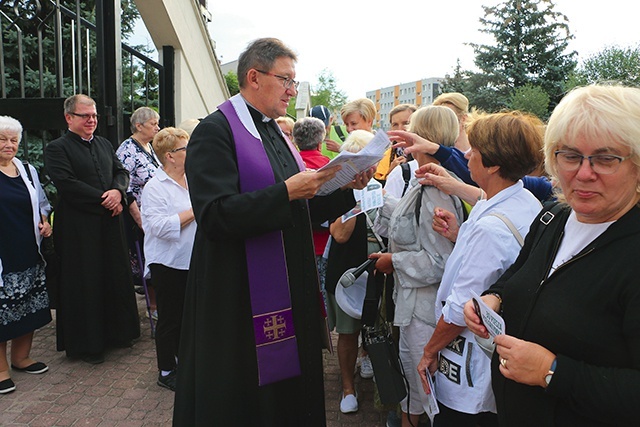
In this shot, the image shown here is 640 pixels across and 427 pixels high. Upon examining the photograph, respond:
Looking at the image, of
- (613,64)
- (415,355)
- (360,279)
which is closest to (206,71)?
(360,279)

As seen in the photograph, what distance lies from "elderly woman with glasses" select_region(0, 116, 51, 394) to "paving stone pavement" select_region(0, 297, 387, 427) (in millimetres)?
222

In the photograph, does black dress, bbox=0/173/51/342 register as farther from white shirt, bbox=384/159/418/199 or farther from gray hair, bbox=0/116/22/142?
white shirt, bbox=384/159/418/199

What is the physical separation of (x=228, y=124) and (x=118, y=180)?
300 cm

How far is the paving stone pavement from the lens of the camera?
139 inches

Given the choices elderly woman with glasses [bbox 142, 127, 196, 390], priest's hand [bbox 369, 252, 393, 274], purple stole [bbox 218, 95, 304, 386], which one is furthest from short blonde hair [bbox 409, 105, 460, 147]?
elderly woman with glasses [bbox 142, 127, 196, 390]

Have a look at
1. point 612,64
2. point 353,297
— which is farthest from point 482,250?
point 612,64

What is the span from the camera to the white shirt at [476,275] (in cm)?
205

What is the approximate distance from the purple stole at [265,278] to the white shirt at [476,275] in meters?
0.77

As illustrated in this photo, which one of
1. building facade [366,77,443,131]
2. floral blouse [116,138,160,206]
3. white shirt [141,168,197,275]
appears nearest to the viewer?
white shirt [141,168,197,275]

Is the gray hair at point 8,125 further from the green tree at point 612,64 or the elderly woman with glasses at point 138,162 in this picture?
the green tree at point 612,64

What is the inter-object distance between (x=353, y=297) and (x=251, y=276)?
1.41m

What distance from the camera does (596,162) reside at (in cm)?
146

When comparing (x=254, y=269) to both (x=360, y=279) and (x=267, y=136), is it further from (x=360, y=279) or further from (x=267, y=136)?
(x=360, y=279)

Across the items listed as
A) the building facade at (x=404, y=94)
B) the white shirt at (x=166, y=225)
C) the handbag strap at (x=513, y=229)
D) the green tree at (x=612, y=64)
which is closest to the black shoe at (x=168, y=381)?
the white shirt at (x=166, y=225)
